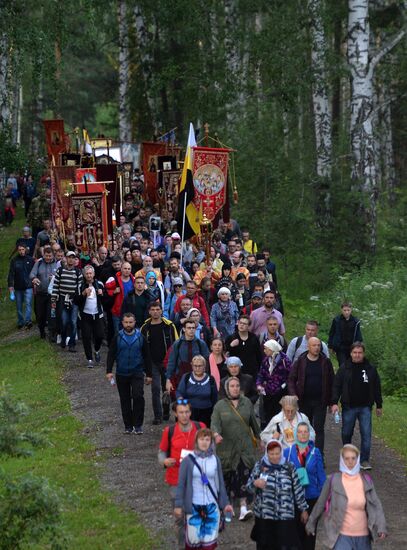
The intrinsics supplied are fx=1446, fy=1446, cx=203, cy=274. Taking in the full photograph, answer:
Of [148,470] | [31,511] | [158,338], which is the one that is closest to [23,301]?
[158,338]

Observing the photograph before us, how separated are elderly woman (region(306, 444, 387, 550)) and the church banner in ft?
51.5

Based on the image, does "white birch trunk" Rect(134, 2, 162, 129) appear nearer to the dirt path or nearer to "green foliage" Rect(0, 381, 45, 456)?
the dirt path

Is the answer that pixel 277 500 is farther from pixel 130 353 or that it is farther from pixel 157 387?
pixel 157 387

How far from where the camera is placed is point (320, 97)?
123 feet

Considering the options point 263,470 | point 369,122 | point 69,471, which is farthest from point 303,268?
point 263,470

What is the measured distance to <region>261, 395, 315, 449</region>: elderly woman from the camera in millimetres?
13578

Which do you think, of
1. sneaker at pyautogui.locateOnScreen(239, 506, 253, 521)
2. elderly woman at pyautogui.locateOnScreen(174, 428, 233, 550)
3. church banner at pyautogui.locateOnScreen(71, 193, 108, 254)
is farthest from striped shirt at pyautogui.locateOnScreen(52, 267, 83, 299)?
elderly woman at pyautogui.locateOnScreen(174, 428, 233, 550)

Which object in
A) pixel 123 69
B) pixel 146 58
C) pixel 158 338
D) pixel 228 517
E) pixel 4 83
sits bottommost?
pixel 228 517

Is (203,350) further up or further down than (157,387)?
further up

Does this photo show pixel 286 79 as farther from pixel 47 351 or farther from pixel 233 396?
pixel 233 396

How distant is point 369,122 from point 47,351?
11096 mm

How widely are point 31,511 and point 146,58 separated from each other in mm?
39698

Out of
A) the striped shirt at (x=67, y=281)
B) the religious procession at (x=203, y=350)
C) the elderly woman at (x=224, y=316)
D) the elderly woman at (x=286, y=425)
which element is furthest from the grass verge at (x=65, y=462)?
the elderly woman at (x=224, y=316)

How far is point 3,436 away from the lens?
12.1m
